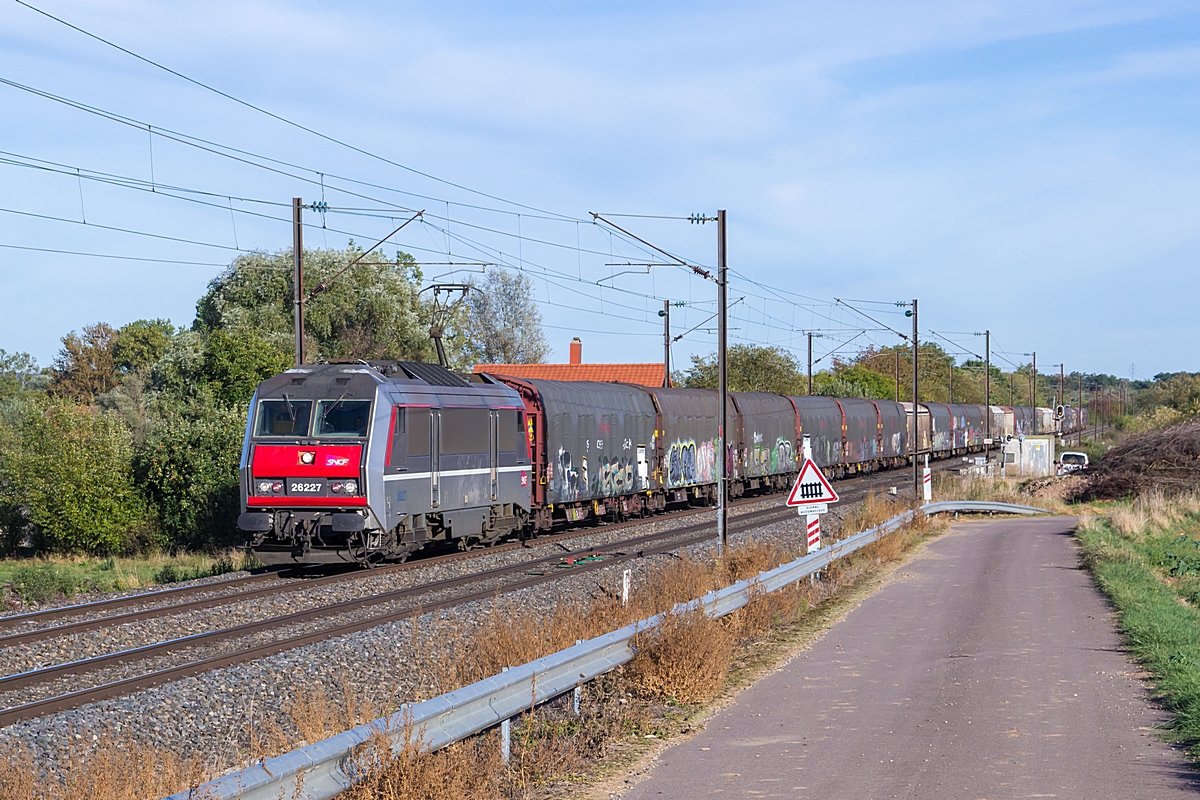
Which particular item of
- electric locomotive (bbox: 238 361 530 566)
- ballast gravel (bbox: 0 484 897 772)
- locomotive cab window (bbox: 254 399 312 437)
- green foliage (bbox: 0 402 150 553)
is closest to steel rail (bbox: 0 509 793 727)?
ballast gravel (bbox: 0 484 897 772)

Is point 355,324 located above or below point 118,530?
above

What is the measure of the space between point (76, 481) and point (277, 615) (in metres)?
17.7

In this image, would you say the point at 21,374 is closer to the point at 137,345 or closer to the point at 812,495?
the point at 137,345

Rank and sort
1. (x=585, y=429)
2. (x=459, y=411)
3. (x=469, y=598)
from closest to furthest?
(x=469, y=598)
(x=459, y=411)
(x=585, y=429)

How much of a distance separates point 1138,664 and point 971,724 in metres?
3.34

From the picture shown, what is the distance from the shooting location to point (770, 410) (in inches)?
1631

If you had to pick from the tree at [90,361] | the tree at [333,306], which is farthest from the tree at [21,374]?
the tree at [333,306]

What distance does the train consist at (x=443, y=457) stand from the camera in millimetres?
18922

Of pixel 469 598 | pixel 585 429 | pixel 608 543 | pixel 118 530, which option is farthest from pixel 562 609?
pixel 118 530

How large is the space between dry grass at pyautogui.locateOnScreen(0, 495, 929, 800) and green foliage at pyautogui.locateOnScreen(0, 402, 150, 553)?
61.2ft

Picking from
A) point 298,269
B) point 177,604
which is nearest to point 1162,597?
point 177,604

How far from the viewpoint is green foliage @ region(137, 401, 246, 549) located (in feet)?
100

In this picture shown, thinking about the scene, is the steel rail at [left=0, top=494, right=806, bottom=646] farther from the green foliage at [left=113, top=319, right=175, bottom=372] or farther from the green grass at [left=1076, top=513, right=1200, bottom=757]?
the green foliage at [left=113, top=319, right=175, bottom=372]

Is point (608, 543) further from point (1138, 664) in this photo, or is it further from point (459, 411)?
point (1138, 664)
